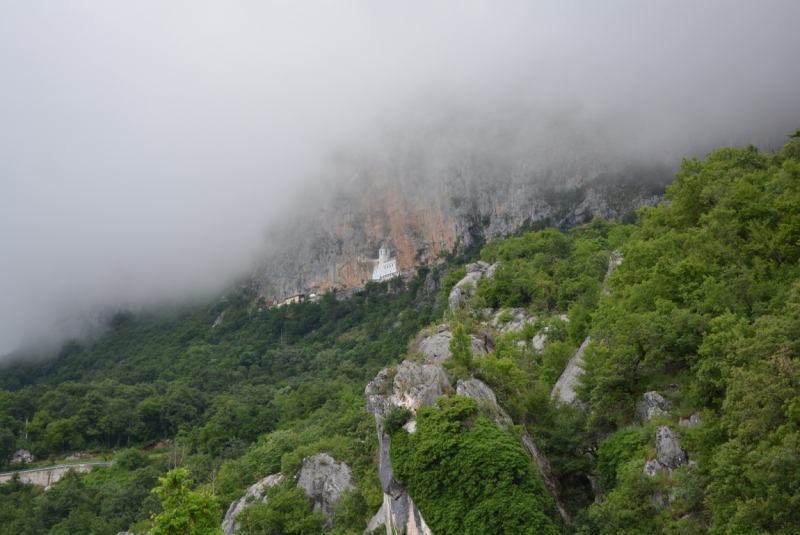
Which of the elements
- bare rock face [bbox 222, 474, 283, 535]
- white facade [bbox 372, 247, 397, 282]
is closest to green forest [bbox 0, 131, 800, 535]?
bare rock face [bbox 222, 474, 283, 535]

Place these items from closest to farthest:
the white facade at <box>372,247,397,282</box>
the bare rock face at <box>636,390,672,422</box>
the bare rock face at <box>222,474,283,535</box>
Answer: the bare rock face at <box>636,390,672,422</box>, the bare rock face at <box>222,474,283,535</box>, the white facade at <box>372,247,397,282</box>

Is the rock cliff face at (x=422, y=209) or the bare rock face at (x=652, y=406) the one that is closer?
the bare rock face at (x=652, y=406)

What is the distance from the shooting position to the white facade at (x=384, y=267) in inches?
4673

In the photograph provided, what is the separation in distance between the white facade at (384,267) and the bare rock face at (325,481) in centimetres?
7770

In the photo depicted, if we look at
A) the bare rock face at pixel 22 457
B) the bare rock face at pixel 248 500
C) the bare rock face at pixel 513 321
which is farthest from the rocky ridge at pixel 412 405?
the bare rock face at pixel 22 457

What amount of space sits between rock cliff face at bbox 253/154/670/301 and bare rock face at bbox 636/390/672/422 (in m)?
71.2

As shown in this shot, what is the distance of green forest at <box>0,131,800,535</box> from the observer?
17.6 metres

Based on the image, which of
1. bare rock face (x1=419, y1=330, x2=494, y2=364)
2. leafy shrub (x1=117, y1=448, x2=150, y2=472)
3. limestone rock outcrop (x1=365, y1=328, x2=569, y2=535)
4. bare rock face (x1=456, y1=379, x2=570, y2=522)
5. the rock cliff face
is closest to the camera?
bare rock face (x1=456, y1=379, x2=570, y2=522)

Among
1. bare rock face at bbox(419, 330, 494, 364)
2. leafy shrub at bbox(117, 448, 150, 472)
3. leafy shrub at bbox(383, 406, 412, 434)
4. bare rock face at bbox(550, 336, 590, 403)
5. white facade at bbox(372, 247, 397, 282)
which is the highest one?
leafy shrub at bbox(383, 406, 412, 434)

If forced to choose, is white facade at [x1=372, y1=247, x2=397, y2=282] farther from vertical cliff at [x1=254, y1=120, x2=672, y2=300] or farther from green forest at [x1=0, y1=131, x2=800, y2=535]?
green forest at [x1=0, y1=131, x2=800, y2=535]

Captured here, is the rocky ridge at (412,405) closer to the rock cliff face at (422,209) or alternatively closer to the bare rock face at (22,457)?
the bare rock face at (22,457)

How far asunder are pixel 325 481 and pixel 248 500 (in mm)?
6447

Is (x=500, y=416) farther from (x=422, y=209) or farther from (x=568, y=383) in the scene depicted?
(x=422, y=209)

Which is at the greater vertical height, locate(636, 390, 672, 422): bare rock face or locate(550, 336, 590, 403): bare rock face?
locate(636, 390, 672, 422): bare rock face
